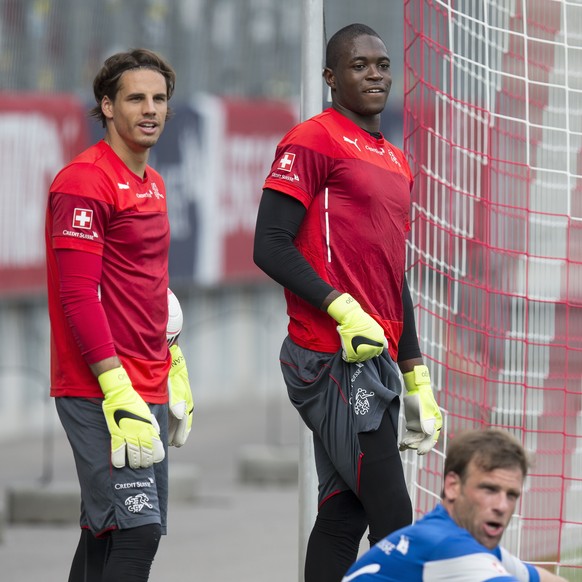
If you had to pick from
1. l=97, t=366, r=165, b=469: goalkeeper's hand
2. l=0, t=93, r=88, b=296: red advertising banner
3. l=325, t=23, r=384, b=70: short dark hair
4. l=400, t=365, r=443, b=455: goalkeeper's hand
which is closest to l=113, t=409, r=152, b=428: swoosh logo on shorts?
l=97, t=366, r=165, b=469: goalkeeper's hand

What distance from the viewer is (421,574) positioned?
402 cm

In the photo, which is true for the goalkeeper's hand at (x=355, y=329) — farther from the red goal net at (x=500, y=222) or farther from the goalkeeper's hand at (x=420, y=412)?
the red goal net at (x=500, y=222)

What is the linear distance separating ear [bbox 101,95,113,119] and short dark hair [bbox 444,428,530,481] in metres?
1.69

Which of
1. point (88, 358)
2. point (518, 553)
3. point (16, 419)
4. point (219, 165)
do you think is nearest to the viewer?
point (88, 358)

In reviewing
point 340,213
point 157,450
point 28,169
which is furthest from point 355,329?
point 28,169

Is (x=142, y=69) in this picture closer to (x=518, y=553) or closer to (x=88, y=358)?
(x=88, y=358)

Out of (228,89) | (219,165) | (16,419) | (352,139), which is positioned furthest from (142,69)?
(228,89)

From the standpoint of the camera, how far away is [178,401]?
5.40m

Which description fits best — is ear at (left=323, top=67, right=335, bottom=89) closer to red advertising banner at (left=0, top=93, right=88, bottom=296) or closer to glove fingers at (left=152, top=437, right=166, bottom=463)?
glove fingers at (left=152, top=437, right=166, bottom=463)

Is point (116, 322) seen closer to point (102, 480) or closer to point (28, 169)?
point (102, 480)

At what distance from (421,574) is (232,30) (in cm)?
1420

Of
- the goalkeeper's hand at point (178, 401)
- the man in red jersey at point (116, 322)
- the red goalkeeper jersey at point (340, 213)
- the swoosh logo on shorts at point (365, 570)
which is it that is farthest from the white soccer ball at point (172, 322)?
the swoosh logo on shorts at point (365, 570)

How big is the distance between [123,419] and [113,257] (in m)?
0.49

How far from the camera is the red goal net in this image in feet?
21.2
